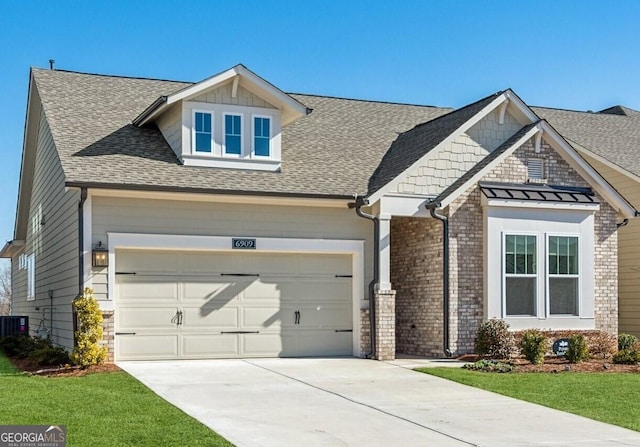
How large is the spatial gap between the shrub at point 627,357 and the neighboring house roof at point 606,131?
7287mm

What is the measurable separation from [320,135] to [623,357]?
30.8 feet

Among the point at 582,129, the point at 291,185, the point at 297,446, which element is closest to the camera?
the point at 297,446

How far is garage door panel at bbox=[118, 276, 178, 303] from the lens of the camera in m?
17.9

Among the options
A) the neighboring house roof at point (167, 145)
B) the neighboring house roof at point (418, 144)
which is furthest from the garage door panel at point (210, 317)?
the neighboring house roof at point (418, 144)

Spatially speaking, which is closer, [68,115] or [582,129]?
[68,115]

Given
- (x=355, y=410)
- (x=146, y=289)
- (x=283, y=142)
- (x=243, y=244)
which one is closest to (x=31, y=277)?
(x=283, y=142)

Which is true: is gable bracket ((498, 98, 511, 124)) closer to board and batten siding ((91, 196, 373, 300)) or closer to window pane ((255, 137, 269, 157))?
board and batten siding ((91, 196, 373, 300))

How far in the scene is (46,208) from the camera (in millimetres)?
23859

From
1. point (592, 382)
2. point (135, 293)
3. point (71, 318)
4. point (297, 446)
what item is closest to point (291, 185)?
point (135, 293)

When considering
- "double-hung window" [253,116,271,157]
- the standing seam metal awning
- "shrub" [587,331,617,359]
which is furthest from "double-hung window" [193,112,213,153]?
"shrub" [587,331,617,359]

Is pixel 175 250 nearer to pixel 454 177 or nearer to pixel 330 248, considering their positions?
pixel 330 248

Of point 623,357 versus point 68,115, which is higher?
point 68,115

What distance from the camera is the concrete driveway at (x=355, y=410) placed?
34.2 feet

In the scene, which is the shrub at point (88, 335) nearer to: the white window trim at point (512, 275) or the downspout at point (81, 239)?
the downspout at point (81, 239)
